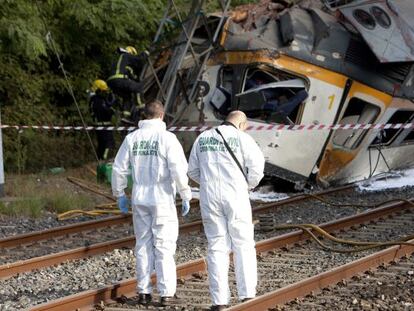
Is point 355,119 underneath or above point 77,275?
above

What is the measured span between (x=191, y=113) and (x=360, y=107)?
3.01 meters

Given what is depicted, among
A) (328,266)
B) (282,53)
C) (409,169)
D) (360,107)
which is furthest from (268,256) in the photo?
(409,169)

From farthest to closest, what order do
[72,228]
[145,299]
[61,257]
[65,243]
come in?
[72,228], [65,243], [61,257], [145,299]

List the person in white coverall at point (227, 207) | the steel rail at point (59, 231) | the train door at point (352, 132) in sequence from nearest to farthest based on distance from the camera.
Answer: the person in white coverall at point (227, 207) < the steel rail at point (59, 231) < the train door at point (352, 132)

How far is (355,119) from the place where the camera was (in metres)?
15.5

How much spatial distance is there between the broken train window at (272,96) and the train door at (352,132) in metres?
0.95

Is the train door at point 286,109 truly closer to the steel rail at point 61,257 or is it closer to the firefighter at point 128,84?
the firefighter at point 128,84

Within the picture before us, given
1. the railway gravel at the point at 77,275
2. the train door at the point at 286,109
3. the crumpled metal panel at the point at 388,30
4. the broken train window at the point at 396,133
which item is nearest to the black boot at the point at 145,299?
the railway gravel at the point at 77,275

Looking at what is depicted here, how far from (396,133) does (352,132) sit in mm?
1358

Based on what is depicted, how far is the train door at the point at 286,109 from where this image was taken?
46.5 feet

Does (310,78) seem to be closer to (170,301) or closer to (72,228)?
(72,228)

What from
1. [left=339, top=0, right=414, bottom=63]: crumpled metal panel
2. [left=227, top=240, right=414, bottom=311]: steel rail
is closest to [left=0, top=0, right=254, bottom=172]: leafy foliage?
[left=339, top=0, right=414, bottom=63]: crumpled metal panel

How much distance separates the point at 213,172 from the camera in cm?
702

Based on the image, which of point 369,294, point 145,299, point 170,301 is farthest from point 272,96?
point 145,299
